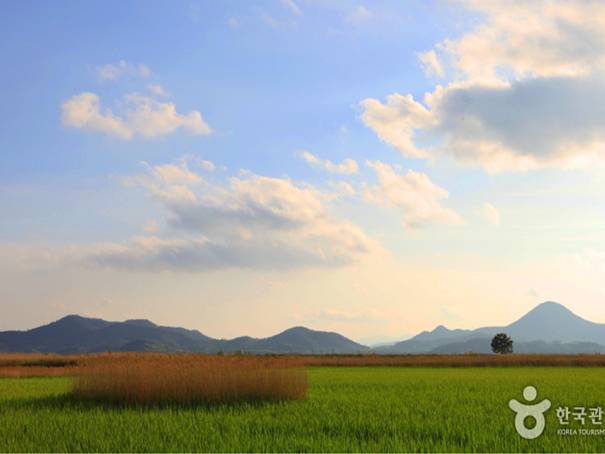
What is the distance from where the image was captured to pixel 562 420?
1738cm

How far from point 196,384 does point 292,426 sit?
6.56 meters

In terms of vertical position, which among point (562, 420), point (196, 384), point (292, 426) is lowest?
point (562, 420)

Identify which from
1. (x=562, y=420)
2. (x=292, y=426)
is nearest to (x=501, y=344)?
(x=562, y=420)

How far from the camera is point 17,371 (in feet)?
155

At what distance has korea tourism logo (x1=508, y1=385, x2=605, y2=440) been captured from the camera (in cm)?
1545

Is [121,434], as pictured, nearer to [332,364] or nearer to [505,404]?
[505,404]

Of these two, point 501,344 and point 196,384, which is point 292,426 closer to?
point 196,384

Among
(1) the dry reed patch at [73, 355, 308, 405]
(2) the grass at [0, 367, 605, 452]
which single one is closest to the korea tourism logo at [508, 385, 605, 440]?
(2) the grass at [0, 367, 605, 452]

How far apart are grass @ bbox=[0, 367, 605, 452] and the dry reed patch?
24.0 inches

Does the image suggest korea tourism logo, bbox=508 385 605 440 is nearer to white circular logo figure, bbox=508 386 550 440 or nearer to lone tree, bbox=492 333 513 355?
white circular logo figure, bbox=508 386 550 440

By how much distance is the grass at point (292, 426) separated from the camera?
538 inches

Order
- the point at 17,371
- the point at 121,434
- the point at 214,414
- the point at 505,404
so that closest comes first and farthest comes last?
1. the point at 121,434
2. the point at 214,414
3. the point at 505,404
4. the point at 17,371

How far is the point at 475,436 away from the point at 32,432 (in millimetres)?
10366

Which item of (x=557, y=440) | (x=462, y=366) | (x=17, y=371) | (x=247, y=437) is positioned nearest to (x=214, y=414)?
(x=247, y=437)
